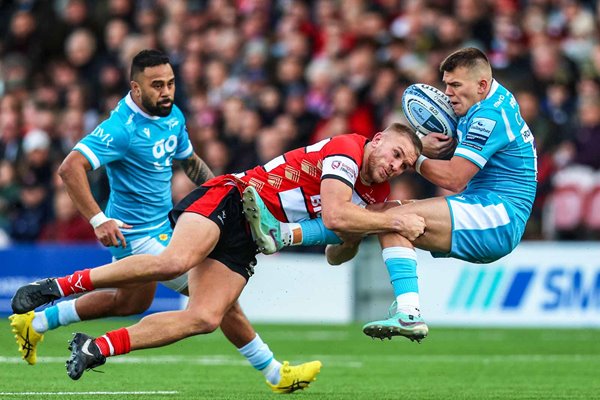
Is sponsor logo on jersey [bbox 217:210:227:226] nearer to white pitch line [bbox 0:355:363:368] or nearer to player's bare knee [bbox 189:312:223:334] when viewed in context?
player's bare knee [bbox 189:312:223:334]

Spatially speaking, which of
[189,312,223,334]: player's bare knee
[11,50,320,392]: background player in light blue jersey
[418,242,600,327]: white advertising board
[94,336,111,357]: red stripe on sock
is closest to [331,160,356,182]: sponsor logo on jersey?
[189,312,223,334]: player's bare knee

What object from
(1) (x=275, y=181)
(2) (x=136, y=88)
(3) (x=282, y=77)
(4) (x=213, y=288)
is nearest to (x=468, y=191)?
(1) (x=275, y=181)

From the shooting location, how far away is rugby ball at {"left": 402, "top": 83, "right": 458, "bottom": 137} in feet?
30.3

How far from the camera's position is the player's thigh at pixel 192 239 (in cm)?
877

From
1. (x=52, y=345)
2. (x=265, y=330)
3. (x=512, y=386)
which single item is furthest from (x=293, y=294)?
(x=512, y=386)

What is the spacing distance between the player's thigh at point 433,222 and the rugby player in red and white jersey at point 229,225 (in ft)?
0.38

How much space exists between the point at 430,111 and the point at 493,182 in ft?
2.23

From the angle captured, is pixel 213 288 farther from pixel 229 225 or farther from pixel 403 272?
pixel 403 272

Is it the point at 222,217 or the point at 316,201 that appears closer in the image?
the point at 222,217

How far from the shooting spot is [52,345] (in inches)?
554

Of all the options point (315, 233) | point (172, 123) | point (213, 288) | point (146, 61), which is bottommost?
point (213, 288)

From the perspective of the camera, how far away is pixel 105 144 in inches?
396

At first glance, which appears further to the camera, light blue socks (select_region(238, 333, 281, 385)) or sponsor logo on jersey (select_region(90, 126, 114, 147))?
sponsor logo on jersey (select_region(90, 126, 114, 147))

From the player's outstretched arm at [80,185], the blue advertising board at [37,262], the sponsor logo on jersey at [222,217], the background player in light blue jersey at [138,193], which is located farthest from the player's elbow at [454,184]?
the blue advertising board at [37,262]
